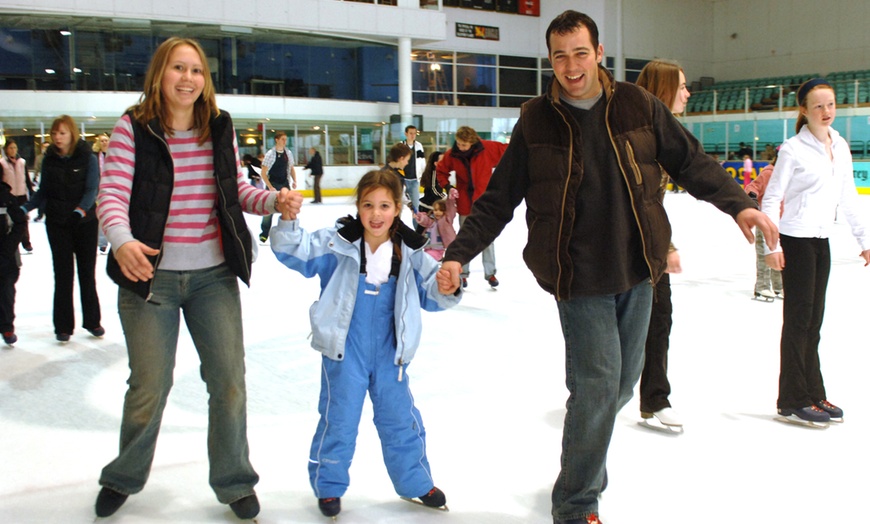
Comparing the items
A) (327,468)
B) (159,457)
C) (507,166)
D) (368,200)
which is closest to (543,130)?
(507,166)

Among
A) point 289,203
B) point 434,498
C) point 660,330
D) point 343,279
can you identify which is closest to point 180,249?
point 289,203

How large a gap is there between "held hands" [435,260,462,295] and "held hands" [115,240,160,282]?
82cm

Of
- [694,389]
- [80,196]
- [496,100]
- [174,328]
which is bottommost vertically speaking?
[694,389]

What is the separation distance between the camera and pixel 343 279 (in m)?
2.70

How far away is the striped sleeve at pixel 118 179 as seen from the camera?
2.46m

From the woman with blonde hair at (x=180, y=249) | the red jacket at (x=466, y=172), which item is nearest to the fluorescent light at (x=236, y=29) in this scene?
the red jacket at (x=466, y=172)

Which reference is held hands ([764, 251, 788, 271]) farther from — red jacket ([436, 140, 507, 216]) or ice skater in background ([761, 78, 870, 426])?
red jacket ([436, 140, 507, 216])

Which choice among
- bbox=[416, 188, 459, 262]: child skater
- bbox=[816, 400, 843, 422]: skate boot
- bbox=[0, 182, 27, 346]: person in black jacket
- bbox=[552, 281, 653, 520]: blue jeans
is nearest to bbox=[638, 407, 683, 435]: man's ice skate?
bbox=[816, 400, 843, 422]: skate boot

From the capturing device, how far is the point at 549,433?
357 centimetres

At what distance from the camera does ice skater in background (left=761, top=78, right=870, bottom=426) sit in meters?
Answer: 3.58

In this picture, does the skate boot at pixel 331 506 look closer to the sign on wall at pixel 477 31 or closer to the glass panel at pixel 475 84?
the glass panel at pixel 475 84

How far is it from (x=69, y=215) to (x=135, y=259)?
10.8ft

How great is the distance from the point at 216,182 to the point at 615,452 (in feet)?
5.95

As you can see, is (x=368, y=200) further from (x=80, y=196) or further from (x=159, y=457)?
(x=80, y=196)
